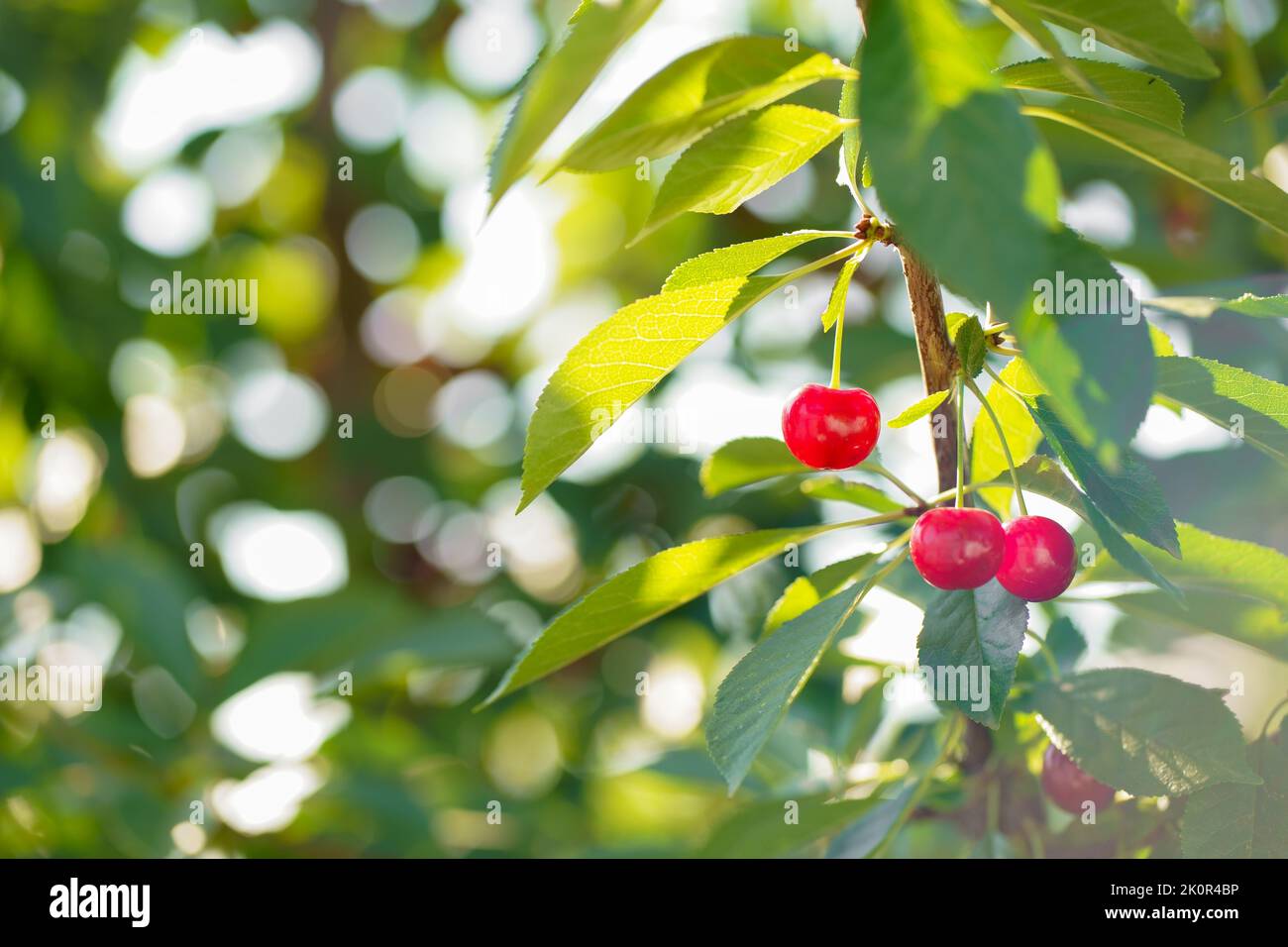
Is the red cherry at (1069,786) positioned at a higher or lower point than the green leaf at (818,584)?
lower

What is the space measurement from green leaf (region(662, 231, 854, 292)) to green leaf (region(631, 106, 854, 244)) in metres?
0.06

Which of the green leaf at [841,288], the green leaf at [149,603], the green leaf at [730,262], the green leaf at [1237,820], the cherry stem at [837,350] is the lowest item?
the green leaf at [1237,820]

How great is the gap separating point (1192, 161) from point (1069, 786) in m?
0.53

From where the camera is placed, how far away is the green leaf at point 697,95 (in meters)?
0.58

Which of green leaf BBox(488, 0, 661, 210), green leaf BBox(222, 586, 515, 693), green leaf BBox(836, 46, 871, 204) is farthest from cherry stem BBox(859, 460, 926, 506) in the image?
green leaf BBox(222, 586, 515, 693)

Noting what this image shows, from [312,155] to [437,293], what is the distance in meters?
0.45

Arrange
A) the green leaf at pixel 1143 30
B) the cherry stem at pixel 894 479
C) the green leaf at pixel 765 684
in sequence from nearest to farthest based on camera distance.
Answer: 1. the green leaf at pixel 1143 30
2. the green leaf at pixel 765 684
3. the cherry stem at pixel 894 479

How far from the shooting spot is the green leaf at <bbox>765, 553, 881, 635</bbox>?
918 millimetres

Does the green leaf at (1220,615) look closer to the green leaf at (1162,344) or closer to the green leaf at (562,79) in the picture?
the green leaf at (1162,344)

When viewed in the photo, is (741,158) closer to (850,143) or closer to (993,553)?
(850,143)

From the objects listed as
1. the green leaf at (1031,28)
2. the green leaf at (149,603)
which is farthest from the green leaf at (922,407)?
the green leaf at (149,603)

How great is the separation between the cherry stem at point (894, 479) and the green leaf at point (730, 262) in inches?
9.2

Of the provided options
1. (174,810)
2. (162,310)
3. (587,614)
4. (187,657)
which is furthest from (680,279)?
(162,310)

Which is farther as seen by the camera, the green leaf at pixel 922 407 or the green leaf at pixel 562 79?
the green leaf at pixel 922 407
